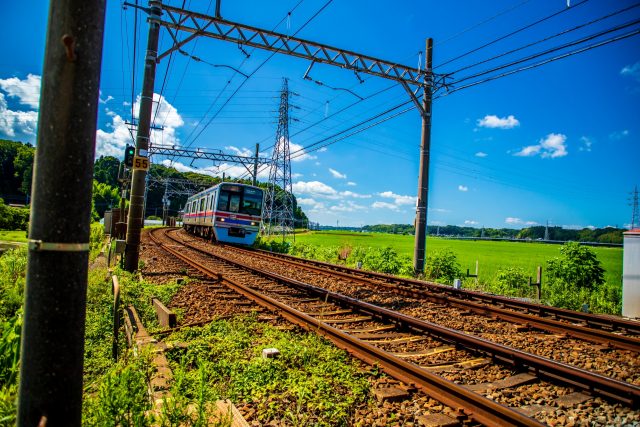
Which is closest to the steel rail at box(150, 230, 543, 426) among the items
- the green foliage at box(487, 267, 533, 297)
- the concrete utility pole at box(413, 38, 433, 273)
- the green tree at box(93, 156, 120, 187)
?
the green foliage at box(487, 267, 533, 297)

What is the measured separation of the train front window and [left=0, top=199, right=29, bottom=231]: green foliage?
52.9 feet

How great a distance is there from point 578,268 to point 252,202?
16131mm

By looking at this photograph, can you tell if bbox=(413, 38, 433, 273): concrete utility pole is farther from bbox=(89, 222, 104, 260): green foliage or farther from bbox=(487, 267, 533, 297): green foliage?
bbox=(89, 222, 104, 260): green foliage

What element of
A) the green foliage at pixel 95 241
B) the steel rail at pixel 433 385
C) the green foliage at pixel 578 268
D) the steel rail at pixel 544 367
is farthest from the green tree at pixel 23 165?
the steel rail at pixel 544 367

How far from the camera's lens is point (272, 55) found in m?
12.7

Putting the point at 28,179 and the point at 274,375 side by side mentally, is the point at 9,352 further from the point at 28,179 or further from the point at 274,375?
the point at 28,179

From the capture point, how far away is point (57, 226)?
5.23ft

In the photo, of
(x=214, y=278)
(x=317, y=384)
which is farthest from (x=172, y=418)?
(x=214, y=278)

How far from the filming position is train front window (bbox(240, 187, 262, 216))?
22516 mm

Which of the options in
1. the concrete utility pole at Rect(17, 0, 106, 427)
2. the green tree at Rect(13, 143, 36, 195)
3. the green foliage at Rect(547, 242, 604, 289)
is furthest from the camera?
the green tree at Rect(13, 143, 36, 195)

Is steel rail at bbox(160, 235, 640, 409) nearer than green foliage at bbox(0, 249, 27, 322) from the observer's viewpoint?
Yes

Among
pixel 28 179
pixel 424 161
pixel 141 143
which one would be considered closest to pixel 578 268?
pixel 424 161

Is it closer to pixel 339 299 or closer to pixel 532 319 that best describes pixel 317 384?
pixel 339 299

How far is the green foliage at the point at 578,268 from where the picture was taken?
11891mm
